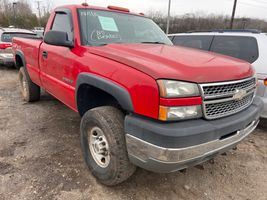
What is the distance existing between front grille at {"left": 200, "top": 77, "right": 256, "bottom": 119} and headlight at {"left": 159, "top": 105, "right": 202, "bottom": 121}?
77 mm

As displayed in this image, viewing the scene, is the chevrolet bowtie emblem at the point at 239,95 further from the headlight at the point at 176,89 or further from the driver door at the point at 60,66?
the driver door at the point at 60,66

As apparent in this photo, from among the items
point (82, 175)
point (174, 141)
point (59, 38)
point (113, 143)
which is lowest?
point (82, 175)

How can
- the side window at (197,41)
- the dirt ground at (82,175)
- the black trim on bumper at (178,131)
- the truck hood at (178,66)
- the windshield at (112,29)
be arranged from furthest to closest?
1. the side window at (197,41)
2. the windshield at (112,29)
3. the dirt ground at (82,175)
4. the truck hood at (178,66)
5. the black trim on bumper at (178,131)

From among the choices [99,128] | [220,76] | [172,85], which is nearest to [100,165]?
[99,128]

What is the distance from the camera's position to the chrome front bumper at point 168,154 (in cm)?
190

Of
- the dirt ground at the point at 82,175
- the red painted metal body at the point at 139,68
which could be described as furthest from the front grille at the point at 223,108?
the dirt ground at the point at 82,175

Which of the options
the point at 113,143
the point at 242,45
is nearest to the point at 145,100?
the point at 113,143

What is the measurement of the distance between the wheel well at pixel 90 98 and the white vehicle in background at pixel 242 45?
8.39 ft

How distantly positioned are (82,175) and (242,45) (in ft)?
11.6

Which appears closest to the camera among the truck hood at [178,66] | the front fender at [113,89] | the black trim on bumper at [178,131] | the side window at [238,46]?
the black trim on bumper at [178,131]

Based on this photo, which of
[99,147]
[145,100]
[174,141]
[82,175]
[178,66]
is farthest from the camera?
[82,175]

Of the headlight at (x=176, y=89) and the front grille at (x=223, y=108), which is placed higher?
the headlight at (x=176, y=89)

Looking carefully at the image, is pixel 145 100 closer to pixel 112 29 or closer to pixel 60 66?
pixel 112 29

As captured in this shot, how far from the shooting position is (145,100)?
1.97 metres
